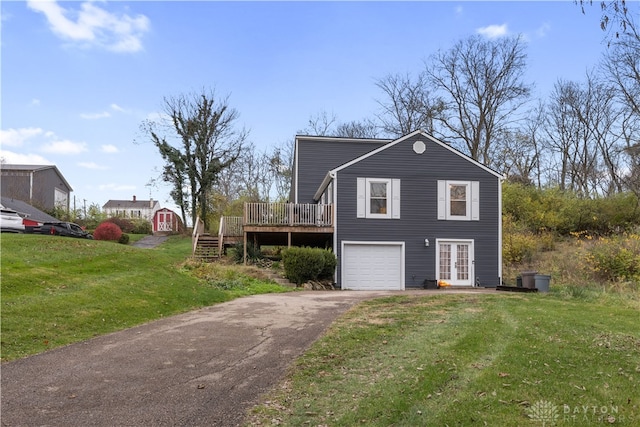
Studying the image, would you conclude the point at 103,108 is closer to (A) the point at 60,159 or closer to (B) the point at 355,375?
(B) the point at 355,375

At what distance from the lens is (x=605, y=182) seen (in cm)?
3394

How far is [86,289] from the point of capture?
11445mm

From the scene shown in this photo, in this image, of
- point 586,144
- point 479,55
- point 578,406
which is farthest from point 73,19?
point 586,144

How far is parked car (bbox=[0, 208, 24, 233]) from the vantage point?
23514mm

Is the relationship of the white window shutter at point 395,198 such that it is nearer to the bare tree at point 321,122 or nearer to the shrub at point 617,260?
the shrub at point 617,260

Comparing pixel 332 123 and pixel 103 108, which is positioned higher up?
pixel 332 123

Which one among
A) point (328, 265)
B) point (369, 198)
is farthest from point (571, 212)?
point (328, 265)

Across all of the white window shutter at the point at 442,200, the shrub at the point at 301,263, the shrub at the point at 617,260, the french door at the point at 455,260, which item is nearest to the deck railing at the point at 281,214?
the shrub at the point at 301,263

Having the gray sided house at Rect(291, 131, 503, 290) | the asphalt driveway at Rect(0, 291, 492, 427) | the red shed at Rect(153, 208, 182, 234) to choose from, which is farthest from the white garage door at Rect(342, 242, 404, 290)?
the red shed at Rect(153, 208, 182, 234)

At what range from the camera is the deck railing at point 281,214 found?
2009 centimetres

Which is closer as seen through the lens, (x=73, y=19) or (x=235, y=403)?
(x=235, y=403)

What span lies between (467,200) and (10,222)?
2203 centimetres

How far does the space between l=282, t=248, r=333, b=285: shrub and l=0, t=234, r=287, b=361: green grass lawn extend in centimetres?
104

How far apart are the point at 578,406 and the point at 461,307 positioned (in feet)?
23.3
